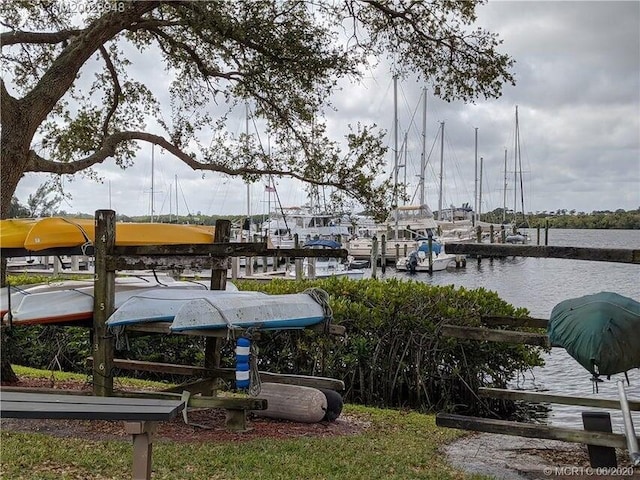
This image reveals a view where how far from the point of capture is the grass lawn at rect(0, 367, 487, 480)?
5520mm

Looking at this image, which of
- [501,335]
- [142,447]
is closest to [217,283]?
[501,335]

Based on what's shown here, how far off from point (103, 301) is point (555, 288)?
31283 millimetres

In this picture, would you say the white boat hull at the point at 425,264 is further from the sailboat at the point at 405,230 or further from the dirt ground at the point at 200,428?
the dirt ground at the point at 200,428

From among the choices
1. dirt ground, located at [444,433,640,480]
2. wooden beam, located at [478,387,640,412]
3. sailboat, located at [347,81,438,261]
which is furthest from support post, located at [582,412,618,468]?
sailboat, located at [347,81,438,261]

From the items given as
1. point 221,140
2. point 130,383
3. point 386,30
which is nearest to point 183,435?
point 130,383

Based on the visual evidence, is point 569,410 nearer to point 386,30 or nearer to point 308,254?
point 308,254

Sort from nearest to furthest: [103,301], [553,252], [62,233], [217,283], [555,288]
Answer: [553,252] → [103,301] → [62,233] → [217,283] → [555,288]

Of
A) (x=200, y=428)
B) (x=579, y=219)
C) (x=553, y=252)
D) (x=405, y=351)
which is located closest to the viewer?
(x=553, y=252)

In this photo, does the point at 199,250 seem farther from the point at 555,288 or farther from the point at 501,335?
the point at 555,288

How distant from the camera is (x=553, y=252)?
19.0ft

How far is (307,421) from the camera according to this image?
7.71 m

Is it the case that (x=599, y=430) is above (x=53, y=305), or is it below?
below

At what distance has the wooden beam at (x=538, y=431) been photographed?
5355mm

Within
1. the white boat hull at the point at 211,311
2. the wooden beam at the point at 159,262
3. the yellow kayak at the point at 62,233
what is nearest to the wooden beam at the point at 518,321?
the white boat hull at the point at 211,311
